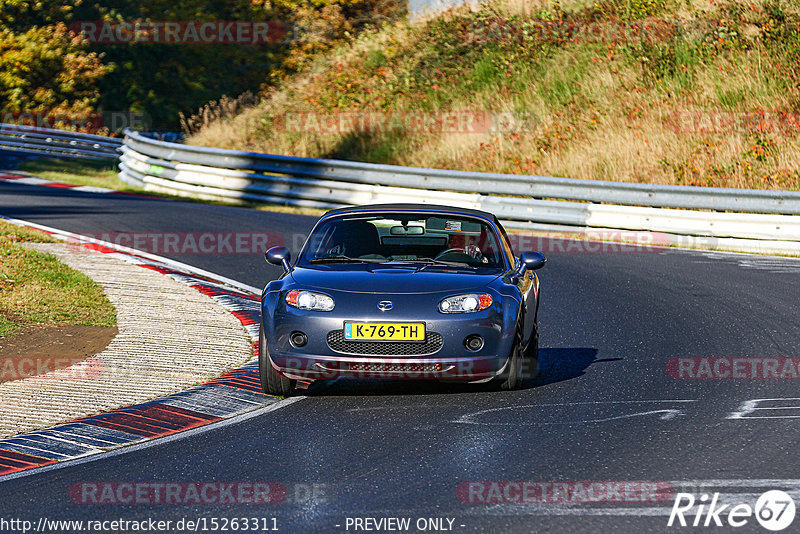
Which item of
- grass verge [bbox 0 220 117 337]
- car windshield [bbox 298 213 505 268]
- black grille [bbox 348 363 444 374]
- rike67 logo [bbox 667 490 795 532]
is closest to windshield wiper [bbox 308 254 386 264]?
car windshield [bbox 298 213 505 268]

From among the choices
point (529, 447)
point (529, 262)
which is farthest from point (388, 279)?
point (529, 447)

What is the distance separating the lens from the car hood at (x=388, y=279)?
8.32m

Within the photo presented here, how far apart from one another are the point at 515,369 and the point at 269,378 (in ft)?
5.74

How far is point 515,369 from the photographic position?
335 inches

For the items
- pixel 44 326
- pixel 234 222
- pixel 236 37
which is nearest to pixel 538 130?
pixel 234 222

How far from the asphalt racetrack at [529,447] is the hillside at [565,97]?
13.0m

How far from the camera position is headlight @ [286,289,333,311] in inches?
325

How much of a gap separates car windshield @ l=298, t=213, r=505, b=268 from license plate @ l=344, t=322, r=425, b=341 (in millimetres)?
1066

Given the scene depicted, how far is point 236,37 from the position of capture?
45.9 m

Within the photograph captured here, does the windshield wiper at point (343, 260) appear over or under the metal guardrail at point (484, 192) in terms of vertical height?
under

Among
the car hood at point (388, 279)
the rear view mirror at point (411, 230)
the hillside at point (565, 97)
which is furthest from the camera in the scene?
the hillside at point (565, 97)
